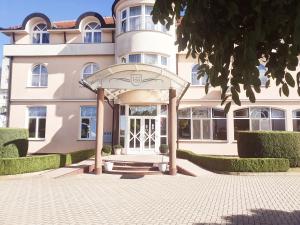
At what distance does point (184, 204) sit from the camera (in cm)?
874

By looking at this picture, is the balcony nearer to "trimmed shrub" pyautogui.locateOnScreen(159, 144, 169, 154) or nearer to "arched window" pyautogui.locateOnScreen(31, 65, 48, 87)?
"arched window" pyautogui.locateOnScreen(31, 65, 48, 87)

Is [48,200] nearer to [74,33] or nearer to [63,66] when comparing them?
[63,66]

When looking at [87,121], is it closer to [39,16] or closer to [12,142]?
[12,142]

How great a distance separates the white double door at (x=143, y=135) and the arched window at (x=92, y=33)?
712 cm

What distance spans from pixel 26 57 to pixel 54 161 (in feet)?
36.5

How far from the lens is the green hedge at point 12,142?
49.9 feet

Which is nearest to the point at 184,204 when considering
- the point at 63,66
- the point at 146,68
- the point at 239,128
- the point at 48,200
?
the point at 48,200

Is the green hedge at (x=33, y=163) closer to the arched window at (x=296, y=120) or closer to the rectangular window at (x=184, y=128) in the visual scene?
the rectangular window at (x=184, y=128)

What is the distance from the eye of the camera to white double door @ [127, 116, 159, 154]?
2141 centimetres

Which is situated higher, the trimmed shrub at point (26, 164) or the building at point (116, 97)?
the building at point (116, 97)

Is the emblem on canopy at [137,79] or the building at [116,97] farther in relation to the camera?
the building at [116,97]

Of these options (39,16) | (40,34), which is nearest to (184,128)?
(40,34)

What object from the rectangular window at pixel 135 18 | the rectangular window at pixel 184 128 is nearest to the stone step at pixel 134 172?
the rectangular window at pixel 184 128

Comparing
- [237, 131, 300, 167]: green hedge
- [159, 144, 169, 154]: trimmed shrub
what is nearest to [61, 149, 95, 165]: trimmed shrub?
[159, 144, 169, 154]: trimmed shrub
